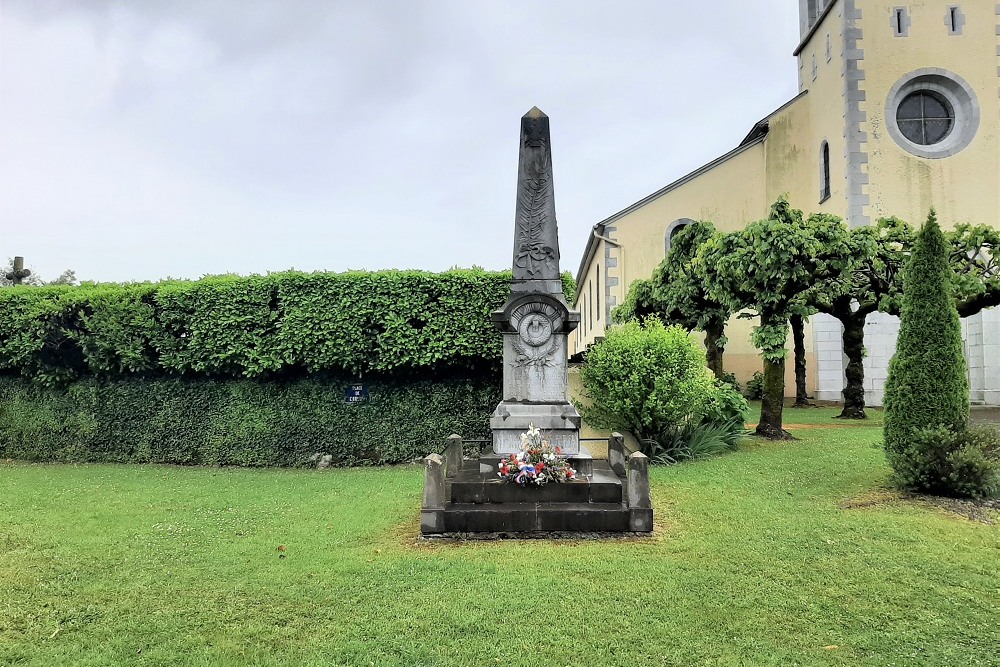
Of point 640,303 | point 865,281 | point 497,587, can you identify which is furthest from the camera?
point 640,303

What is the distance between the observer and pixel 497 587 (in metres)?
4.82

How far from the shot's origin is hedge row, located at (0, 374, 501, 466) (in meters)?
11.2

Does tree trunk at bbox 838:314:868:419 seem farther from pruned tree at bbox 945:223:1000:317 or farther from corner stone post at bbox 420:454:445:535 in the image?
corner stone post at bbox 420:454:445:535

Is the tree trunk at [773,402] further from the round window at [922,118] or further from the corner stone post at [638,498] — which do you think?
the round window at [922,118]

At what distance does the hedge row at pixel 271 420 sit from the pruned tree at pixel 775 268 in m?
4.96

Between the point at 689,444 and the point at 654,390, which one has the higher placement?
the point at 654,390

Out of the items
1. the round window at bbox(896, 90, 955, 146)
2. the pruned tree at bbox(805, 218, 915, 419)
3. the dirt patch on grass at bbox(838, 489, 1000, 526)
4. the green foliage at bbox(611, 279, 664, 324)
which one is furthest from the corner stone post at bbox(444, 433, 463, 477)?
the round window at bbox(896, 90, 955, 146)

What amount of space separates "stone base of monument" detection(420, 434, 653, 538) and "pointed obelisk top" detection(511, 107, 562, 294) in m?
2.73

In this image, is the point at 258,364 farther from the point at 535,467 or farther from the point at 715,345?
the point at 715,345

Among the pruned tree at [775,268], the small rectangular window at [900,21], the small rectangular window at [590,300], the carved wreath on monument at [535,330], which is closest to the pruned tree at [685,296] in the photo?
the pruned tree at [775,268]

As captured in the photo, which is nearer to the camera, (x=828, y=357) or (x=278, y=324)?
(x=278, y=324)

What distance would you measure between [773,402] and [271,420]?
9526 mm

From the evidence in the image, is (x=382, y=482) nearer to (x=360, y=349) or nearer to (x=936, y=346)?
(x=360, y=349)

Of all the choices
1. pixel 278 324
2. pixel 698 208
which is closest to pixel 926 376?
pixel 278 324
